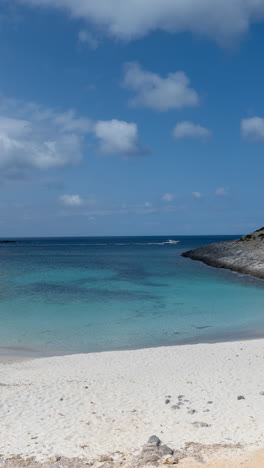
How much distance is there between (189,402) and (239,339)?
965 cm

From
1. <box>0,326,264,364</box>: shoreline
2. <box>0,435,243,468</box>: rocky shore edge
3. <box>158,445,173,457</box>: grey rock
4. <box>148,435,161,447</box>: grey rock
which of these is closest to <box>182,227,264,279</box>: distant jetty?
<box>0,326,264,364</box>: shoreline

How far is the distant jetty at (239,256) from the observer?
162 ft

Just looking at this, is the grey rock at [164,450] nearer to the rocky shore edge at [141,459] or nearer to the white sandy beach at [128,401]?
the rocky shore edge at [141,459]

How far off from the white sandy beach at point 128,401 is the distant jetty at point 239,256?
107ft

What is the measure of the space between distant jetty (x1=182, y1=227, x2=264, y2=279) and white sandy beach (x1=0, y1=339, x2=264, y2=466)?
1284 inches

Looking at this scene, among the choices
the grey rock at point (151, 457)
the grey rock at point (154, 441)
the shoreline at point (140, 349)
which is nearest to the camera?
the grey rock at point (151, 457)

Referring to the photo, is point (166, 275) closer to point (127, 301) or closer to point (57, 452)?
point (127, 301)

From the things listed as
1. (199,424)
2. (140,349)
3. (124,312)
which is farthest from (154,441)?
(124,312)

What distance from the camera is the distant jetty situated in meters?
49.2

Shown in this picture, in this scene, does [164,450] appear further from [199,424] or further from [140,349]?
[140,349]

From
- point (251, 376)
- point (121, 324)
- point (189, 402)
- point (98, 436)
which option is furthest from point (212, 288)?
point (98, 436)

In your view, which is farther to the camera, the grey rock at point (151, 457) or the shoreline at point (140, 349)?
the shoreline at point (140, 349)

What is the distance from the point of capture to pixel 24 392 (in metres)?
11.8

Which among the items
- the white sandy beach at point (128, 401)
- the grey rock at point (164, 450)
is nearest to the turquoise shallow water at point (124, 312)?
the white sandy beach at point (128, 401)
